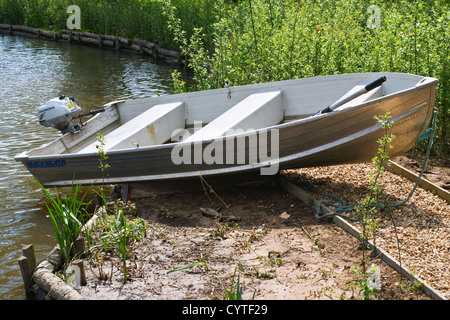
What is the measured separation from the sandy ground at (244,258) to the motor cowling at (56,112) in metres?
1.83

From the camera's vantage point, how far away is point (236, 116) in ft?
23.4

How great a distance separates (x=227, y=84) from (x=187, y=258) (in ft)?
14.5

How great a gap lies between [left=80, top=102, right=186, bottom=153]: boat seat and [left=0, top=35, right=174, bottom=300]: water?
1266mm

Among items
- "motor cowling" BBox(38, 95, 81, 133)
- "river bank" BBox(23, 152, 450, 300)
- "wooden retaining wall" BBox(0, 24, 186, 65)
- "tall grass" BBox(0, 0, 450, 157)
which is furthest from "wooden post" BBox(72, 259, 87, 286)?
"wooden retaining wall" BBox(0, 24, 186, 65)

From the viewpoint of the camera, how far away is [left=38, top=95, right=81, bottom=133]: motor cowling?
7.44 m

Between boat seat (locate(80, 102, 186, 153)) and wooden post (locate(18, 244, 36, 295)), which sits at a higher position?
boat seat (locate(80, 102, 186, 153))

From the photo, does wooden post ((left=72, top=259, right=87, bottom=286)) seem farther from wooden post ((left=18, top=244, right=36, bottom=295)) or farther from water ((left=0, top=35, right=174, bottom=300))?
water ((left=0, top=35, right=174, bottom=300))

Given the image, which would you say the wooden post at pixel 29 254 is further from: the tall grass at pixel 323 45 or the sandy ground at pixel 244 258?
the tall grass at pixel 323 45

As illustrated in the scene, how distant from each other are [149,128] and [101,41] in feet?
49.4

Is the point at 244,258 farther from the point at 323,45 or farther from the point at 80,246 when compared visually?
the point at 323,45

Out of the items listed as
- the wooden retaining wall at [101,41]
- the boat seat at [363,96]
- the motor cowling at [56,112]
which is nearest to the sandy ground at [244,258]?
the boat seat at [363,96]

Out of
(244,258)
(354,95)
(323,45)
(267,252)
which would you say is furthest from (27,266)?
(323,45)

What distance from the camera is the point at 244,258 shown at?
17.4ft
